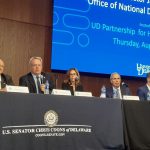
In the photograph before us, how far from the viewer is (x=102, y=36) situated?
5934mm

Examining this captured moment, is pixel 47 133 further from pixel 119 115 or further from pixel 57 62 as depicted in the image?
pixel 57 62

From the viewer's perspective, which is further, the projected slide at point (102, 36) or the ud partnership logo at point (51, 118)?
the projected slide at point (102, 36)

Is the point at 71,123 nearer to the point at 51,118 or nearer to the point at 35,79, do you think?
the point at 51,118

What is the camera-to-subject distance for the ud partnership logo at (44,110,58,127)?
3.11 m

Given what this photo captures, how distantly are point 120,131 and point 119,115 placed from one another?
16 cm

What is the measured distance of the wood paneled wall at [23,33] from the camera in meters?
5.54

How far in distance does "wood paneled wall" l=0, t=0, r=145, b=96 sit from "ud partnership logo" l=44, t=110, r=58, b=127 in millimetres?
2534

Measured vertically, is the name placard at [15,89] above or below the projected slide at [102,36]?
below

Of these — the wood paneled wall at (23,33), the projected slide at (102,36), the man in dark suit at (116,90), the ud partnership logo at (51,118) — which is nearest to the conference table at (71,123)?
the ud partnership logo at (51,118)

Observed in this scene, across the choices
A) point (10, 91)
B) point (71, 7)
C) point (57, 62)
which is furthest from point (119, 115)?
point (71, 7)

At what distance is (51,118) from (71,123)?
22cm

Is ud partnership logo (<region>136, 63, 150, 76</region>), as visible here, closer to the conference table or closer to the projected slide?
the projected slide

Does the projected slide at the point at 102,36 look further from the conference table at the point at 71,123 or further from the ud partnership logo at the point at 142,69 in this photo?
the conference table at the point at 71,123

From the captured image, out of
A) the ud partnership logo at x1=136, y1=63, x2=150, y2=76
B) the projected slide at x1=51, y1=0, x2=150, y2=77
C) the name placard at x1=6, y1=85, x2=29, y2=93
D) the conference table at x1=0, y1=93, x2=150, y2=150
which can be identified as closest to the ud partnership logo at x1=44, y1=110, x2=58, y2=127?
the conference table at x1=0, y1=93, x2=150, y2=150
